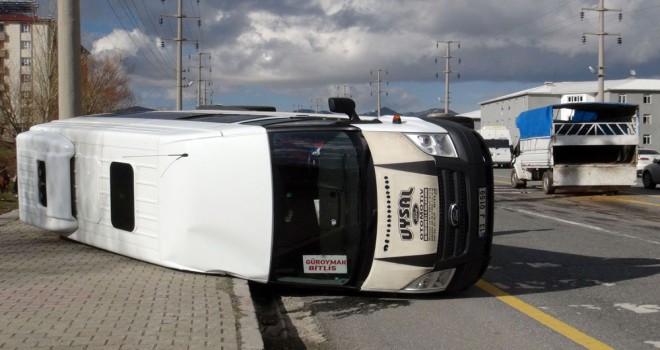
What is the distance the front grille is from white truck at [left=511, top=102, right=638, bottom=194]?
17.9 m

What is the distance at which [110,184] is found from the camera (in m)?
9.26

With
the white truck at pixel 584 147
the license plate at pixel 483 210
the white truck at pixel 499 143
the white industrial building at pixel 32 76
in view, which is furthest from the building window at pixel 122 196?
the white truck at pixel 499 143

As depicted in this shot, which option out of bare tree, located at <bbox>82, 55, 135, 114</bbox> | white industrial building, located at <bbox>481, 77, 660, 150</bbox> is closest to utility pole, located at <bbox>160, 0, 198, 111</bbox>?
bare tree, located at <bbox>82, 55, 135, 114</bbox>

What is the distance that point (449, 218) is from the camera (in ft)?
25.4

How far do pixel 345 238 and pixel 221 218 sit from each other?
129 cm

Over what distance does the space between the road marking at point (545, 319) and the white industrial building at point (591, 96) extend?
7935 cm

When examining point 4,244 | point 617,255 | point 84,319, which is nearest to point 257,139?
point 84,319

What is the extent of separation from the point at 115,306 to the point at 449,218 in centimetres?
328

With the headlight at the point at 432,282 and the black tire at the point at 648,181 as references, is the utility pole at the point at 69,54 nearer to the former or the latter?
the headlight at the point at 432,282

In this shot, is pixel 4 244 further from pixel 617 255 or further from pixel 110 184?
pixel 617 255

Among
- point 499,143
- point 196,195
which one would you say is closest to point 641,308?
point 196,195

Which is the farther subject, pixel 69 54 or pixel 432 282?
pixel 69 54

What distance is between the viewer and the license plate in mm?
8141

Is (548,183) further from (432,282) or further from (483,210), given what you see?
(432,282)
